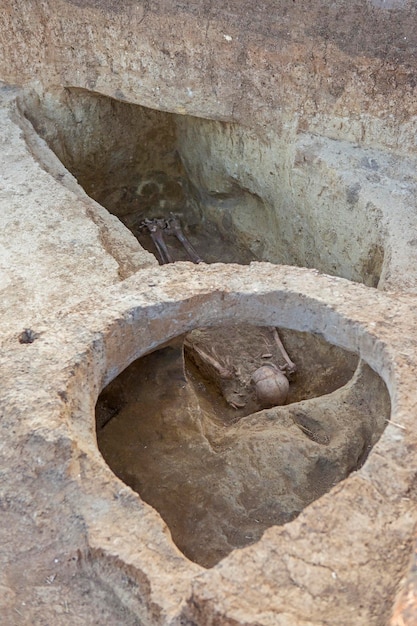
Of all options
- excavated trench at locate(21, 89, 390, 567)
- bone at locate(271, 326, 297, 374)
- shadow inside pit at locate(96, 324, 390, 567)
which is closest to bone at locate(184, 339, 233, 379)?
excavated trench at locate(21, 89, 390, 567)

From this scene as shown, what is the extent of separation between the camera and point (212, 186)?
6.05m

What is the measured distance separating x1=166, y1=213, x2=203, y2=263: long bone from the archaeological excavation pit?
0.02m

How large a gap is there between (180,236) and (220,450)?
114 inches

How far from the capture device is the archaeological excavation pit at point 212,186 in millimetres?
4762

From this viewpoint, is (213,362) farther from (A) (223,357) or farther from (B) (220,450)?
(B) (220,450)

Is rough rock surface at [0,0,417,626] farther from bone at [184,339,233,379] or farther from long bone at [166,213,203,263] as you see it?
bone at [184,339,233,379]

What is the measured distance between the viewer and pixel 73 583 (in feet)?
8.34

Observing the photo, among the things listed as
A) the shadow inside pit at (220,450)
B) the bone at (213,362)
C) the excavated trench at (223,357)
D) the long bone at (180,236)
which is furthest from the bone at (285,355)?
the long bone at (180,236)

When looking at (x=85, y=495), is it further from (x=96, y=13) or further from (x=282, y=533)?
(x=96, y=13)

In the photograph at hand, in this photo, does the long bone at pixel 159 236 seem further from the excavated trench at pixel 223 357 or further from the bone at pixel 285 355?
the bone at pixel 285 355

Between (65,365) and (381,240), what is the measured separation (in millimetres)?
2325

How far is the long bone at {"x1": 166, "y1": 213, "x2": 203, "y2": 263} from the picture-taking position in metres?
6.11

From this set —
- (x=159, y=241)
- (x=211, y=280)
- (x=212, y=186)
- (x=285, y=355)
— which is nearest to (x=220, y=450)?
(x=211, y=280)

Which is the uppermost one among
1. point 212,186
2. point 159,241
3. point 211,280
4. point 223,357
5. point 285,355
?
point 211,280
